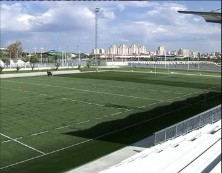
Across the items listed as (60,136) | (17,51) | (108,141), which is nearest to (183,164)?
(108,141)

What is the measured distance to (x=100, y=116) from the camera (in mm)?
24922

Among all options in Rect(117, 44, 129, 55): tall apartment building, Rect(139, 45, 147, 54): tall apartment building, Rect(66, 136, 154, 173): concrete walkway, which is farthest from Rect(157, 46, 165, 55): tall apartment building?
Rect(66, 136, 154, 173): concrete walkway

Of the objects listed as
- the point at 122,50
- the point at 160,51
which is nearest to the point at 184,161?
the point at 160,51

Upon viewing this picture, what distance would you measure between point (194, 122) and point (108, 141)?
441cm

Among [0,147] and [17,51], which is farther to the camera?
[17,51]

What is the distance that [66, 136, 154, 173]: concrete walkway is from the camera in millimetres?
13617

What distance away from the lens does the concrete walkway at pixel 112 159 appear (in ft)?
44.7

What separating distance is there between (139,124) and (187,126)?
21.7ft

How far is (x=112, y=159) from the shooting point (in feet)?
48.6

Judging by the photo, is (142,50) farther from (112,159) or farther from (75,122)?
(112,159)

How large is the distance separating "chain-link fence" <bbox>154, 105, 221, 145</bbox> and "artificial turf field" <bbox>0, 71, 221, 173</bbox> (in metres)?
2.61

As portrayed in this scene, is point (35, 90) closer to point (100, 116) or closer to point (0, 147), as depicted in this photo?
point (100, 116)

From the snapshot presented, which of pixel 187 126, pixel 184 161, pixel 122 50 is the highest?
pixel 122 50

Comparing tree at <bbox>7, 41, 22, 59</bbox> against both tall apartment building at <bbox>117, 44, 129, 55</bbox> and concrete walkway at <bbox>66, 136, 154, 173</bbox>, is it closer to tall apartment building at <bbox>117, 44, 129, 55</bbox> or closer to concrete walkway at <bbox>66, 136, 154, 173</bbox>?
tall apartment building at <bbox>117, 44, 129, 55</bbox>
